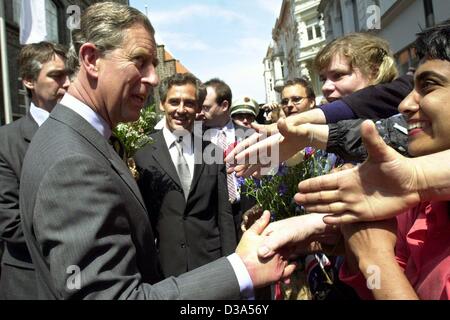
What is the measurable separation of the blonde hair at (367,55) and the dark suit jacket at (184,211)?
1492 mm

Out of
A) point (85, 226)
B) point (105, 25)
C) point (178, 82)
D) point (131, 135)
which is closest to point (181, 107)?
point (178, 82)

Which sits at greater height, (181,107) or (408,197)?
(181,107)

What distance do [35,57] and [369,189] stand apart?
10.3 feet

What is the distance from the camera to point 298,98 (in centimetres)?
480

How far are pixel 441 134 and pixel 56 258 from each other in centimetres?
139

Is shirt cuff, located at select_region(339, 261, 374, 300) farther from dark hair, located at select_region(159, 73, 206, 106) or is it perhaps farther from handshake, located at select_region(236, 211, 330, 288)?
dark hair, located at select_region(159, 73, 206, 106)

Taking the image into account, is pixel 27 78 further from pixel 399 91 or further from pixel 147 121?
pixel 399 91

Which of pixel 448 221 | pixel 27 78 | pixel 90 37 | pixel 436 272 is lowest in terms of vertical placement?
pixel 436 272

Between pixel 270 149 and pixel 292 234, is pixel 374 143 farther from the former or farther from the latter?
pixel 270 149

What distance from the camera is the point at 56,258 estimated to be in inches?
55.0

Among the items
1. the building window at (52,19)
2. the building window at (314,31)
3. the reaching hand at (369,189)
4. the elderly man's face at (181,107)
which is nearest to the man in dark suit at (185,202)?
the elderly man's face at (181,107)

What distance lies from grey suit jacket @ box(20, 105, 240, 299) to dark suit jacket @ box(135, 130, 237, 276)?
173cm

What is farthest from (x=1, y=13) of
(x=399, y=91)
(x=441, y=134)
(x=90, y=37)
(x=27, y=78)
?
(x=441, y=134)

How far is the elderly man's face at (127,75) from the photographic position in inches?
74.1
